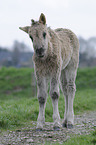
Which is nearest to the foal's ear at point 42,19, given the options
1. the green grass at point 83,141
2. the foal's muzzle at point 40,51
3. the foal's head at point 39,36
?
the foal's head at point 39,36

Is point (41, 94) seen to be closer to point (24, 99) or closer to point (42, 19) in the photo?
point (42, 19)

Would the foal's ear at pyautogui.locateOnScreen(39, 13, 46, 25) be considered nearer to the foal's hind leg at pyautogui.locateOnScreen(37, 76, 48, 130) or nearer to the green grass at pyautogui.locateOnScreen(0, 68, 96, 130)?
the foal's hind leg at pyautogui.locateOnScreen(37, 76, 48, 130)

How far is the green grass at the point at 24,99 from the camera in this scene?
732 cm

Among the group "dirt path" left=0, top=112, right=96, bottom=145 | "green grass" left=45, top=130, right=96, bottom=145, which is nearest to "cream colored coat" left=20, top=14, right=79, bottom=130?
"dirt path" left=0, top=112, right=96, bottom=145

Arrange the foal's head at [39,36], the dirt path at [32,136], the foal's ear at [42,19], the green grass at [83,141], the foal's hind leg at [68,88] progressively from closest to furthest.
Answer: the green grass at [83,141], the dirt path at [32,136], the foal's head at [39,36], the foal's ear at [42,19], the foal's hind leg at [68,88]

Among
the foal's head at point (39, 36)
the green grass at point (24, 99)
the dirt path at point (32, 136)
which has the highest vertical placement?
the foal's head at point (39, 36)

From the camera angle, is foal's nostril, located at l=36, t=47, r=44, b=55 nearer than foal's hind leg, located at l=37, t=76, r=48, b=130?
Yes

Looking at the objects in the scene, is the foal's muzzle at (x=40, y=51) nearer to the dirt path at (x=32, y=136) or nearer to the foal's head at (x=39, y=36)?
the foal's head at (x=39, y=36)

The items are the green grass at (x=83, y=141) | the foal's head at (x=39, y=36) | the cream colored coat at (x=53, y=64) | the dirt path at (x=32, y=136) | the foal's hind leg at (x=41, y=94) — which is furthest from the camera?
the foal's hind leg at (x=41, y=94)

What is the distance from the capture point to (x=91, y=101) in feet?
39.0

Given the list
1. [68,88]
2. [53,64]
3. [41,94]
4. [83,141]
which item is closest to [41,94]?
[41,94]

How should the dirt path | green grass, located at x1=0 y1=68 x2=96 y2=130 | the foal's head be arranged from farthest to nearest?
green grass, located at x1=0 y1=68 x2=96 y2=130 → the foal's head → the dirt path

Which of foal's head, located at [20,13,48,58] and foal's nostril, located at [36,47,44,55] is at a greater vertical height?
foal's head, located at [20,13,48,58]

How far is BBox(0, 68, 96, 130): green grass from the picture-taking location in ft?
24.0
